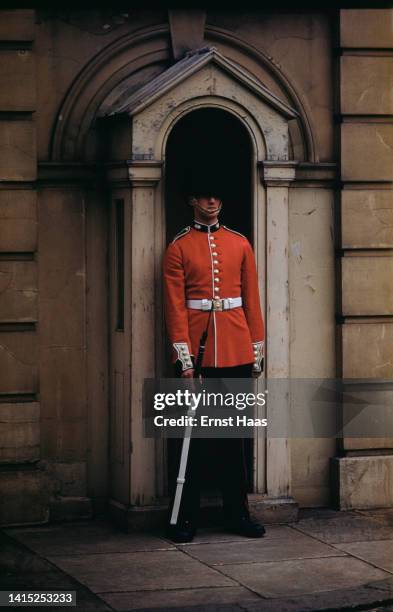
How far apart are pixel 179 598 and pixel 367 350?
103 inches

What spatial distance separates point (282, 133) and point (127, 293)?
1.32m

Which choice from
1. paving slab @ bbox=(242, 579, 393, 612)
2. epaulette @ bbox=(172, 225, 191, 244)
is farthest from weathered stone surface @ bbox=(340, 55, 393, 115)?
paving slab @ bbox=(242, 579, 393, 612)

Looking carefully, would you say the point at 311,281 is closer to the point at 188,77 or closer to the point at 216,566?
the point at 188,77

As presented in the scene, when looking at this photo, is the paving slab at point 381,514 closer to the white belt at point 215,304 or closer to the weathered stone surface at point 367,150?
the white belt at point 215,304

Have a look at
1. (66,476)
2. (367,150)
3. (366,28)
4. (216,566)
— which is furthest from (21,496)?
(366,28)

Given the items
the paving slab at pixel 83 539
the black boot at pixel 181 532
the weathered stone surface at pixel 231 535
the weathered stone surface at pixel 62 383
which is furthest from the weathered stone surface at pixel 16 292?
the weathered stone surface at pixel 231 535

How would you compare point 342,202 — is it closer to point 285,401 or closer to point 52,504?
point 285,401

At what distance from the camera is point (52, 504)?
8.72 m

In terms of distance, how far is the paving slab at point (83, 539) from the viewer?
26.4 ft

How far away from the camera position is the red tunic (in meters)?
8.27

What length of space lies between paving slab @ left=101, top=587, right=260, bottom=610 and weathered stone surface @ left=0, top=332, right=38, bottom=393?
1.86m

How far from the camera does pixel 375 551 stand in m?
8.03

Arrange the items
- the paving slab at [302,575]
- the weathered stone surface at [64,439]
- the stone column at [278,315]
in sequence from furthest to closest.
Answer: the weathered stone surface at [64,439] → the stone column at [278,315] → the paving slab at [302,575]

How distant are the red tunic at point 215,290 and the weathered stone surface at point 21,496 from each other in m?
1.17
